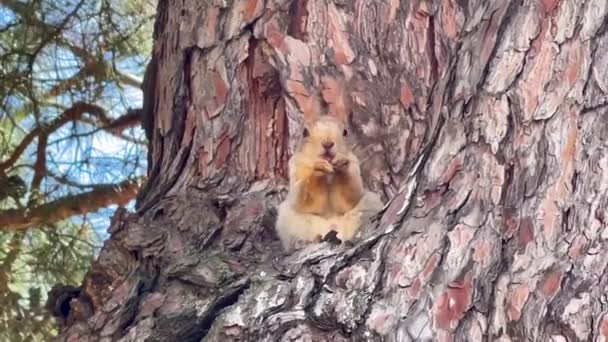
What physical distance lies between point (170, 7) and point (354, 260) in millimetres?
1104

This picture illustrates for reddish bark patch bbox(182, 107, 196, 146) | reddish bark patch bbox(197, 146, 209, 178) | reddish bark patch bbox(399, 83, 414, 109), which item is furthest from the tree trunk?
reddish bark patch bbox(399, 83, 414, 109)

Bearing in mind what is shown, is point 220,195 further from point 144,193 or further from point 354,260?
point 354,260

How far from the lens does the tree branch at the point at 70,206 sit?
3.01 m

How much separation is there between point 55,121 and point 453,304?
1937 mm

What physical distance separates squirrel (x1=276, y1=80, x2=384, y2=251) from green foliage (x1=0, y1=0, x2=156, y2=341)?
1.10 metres

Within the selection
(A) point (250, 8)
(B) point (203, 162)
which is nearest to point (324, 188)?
(B) point (203, 162)

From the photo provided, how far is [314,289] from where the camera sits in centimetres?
149

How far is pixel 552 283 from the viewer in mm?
1358

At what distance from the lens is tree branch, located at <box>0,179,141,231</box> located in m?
3.01

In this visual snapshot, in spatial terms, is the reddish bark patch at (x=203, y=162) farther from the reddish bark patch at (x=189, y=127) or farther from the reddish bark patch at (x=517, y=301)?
the reddish bark patch at (x=517, y=301)

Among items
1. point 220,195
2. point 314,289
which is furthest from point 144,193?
point 314,289

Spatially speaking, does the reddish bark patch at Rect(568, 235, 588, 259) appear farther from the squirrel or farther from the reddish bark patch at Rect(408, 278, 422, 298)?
the squirrel

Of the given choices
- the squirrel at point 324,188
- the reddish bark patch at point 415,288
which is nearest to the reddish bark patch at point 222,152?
the squirrel at point 324,188

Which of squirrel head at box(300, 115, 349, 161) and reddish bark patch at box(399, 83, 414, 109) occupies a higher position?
reddish bark patch at box(399, 83, 414, 109)
